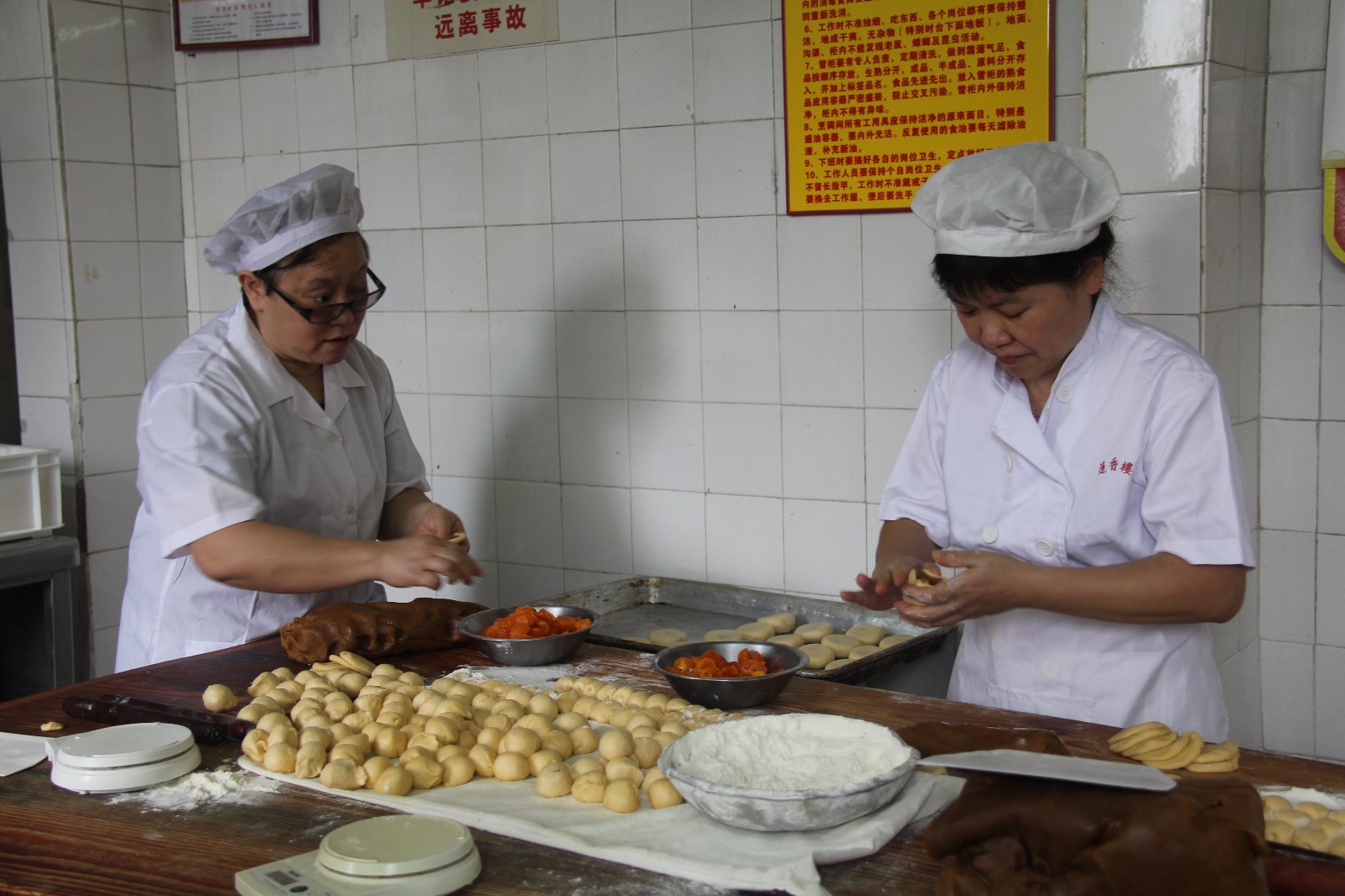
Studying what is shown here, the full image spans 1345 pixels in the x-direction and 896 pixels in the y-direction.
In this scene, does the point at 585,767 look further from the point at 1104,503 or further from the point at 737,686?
the point at 1104,503

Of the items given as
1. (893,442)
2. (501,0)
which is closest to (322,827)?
(893,442)

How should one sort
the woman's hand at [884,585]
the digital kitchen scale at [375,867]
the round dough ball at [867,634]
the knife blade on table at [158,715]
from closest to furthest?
1. the digital kitchen scale at [375,867]
2. the knife blade on table at [158,715]
3. the woman's hand at [884,585]
4. the round dough ball at [867,634]

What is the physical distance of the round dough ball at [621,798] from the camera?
4.97ft

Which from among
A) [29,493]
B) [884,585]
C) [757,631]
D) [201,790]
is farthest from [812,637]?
[29,493]

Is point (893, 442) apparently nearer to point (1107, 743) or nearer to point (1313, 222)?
point (1313, 222)

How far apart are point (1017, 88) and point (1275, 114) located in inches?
22.7

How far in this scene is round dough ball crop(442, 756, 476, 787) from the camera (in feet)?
5.38

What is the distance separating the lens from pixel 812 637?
9.28 feet

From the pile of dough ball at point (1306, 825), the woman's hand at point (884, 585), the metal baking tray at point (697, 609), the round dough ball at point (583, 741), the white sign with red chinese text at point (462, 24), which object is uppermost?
the white sign with red chinese text at point (462, 24)

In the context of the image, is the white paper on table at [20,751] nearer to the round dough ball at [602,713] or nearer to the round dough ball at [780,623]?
the round dough ball at [602,713]

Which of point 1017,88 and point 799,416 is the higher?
point 1017,88

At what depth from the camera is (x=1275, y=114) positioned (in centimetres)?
278

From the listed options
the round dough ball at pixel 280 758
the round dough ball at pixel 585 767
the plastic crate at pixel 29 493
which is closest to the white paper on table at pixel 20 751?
the round dough ball at pixel 280 758

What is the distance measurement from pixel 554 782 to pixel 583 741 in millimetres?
158
